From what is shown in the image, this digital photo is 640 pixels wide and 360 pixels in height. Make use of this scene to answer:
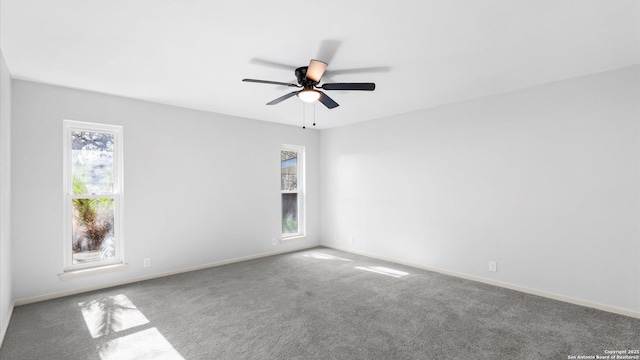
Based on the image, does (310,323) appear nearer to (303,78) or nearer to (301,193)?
(303,78)

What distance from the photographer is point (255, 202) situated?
536 centimetres

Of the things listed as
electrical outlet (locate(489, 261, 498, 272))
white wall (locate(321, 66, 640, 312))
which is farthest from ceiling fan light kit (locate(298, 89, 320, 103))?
electrical outlet (locate(489, 261, 498, 272))

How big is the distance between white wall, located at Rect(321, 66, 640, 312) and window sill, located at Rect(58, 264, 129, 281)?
3777mm

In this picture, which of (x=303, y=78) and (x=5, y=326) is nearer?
(x=5, y=326)

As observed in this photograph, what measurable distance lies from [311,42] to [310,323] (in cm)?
247

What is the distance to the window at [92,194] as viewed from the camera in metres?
3.69

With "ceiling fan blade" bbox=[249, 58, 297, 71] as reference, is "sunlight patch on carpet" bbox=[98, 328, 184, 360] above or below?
below

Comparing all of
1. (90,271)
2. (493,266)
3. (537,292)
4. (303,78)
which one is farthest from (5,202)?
(537,292)

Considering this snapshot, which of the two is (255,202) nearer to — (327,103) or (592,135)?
(327,103)

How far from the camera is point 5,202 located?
9.35 feet

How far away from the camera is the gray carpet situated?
2398 millimetres

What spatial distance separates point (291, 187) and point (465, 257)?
10.7 ft

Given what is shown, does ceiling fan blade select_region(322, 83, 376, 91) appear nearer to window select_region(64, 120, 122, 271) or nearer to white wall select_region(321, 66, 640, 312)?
white wall select_region(321, 66, 640, 312)

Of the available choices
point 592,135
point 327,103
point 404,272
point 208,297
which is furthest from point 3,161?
point 592,135
